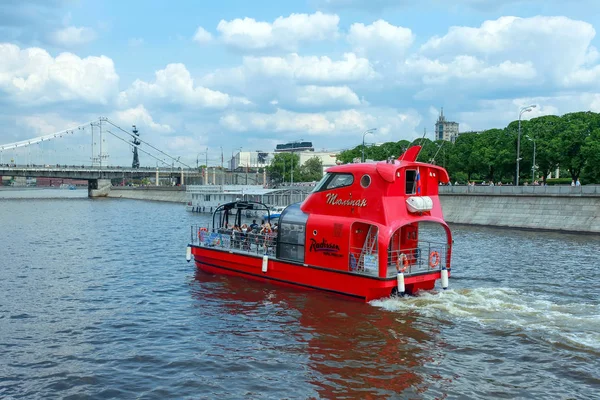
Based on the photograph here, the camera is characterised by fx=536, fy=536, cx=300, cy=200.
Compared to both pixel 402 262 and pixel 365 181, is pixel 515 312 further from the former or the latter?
pixel 365 181

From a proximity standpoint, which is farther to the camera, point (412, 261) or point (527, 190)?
point (527, 190)

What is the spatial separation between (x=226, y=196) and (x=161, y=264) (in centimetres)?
6252

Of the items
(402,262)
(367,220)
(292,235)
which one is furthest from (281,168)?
(367,220)

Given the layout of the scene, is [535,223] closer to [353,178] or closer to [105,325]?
[353,178]

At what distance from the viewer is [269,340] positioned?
1795 cm

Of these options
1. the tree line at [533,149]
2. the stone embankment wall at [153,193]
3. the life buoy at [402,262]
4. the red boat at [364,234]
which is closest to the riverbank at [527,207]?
the tree line at [533,149]

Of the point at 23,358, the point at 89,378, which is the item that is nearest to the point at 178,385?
the point at 89,378

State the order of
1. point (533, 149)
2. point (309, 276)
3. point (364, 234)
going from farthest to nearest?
point (533, 149) < point (309, 276) < point (364, 234)

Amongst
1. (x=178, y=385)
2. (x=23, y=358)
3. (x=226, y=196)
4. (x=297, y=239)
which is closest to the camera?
(x=178, y=385)

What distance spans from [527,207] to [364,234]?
38.2 m

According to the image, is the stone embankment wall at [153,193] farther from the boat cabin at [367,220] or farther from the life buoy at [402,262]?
the life buoy at [402,262]

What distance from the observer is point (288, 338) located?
59.5 ft

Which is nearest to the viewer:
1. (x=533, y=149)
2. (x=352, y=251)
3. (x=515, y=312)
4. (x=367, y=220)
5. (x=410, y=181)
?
(x=515, y=312)

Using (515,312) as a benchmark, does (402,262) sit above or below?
above
